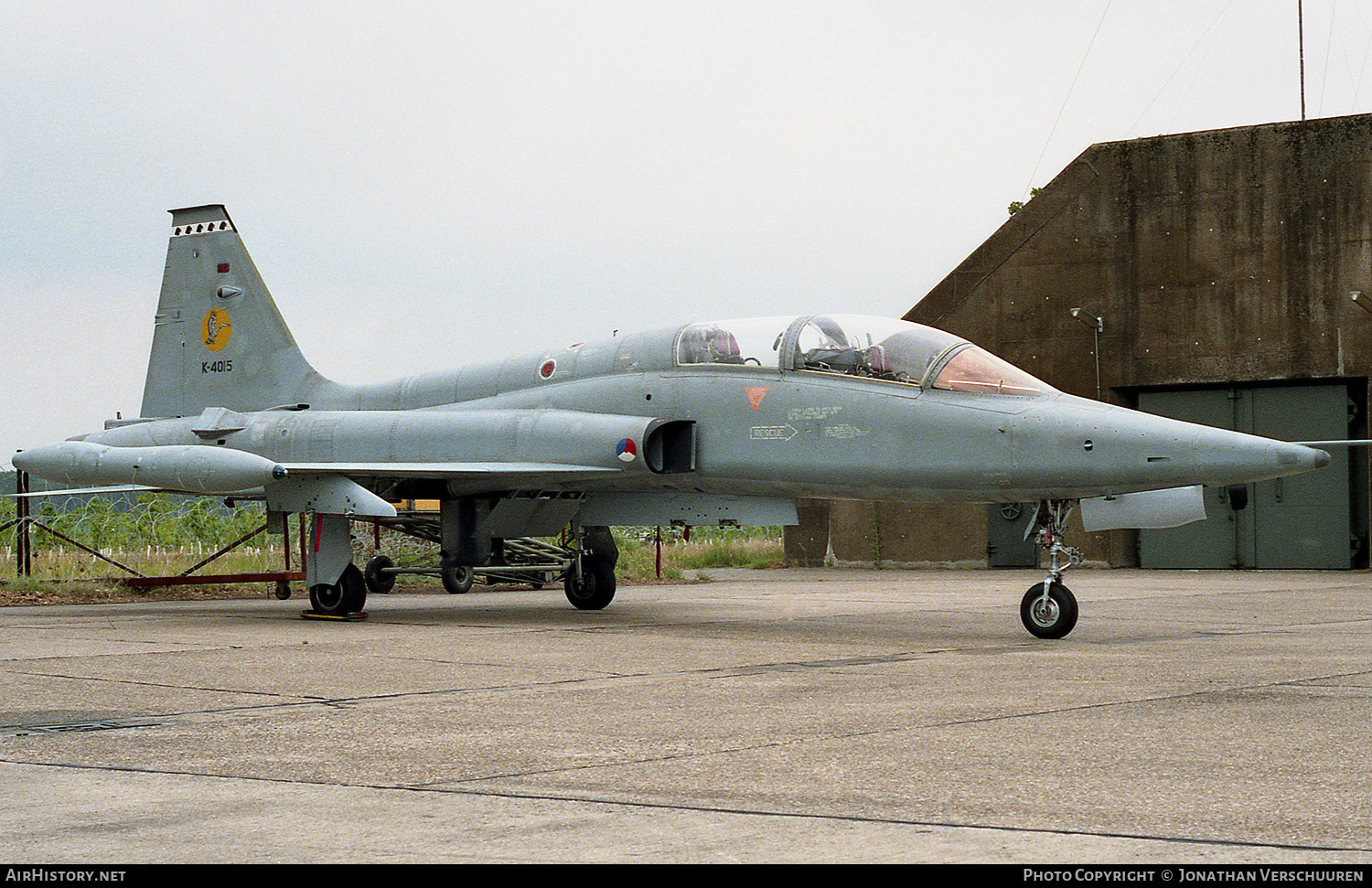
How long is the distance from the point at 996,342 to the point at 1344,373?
6091 millimetres

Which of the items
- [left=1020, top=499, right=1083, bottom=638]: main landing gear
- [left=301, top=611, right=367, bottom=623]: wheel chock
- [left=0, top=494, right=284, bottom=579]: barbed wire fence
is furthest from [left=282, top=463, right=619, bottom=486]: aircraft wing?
[left=0, top=494, right=284, bottom=579]: barbed wire fence

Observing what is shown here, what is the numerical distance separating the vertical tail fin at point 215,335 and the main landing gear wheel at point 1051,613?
28.6ft

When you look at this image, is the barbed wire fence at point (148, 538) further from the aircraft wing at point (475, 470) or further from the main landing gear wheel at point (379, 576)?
the aircraft wing at point (475, 470)

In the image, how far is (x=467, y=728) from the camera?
5.87 meters

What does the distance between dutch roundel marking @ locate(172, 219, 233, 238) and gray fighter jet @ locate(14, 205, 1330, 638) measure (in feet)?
0.08

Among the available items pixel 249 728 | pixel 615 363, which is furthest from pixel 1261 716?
pixel 615 363

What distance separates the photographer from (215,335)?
15.8 m

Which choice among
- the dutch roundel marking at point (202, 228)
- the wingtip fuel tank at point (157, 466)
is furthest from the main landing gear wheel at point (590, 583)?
the dutch roundel marking at point (202, 228)

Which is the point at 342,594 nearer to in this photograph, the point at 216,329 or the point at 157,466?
the point at 157,466

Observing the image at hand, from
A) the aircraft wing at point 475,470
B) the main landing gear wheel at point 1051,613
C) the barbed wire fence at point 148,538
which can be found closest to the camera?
the main landing gear wheel at point 1051,613

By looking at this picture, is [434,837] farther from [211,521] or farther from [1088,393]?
[211,521]

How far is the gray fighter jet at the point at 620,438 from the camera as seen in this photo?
404 inches

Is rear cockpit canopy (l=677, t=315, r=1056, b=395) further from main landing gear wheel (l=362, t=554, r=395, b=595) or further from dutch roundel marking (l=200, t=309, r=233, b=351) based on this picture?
dutch roundel marking (l=200, t=309, r=233, b=351)

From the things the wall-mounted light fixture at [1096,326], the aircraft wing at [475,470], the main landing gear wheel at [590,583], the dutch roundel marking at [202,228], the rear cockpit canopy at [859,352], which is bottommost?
the main landing gear wheel at [590,583]
